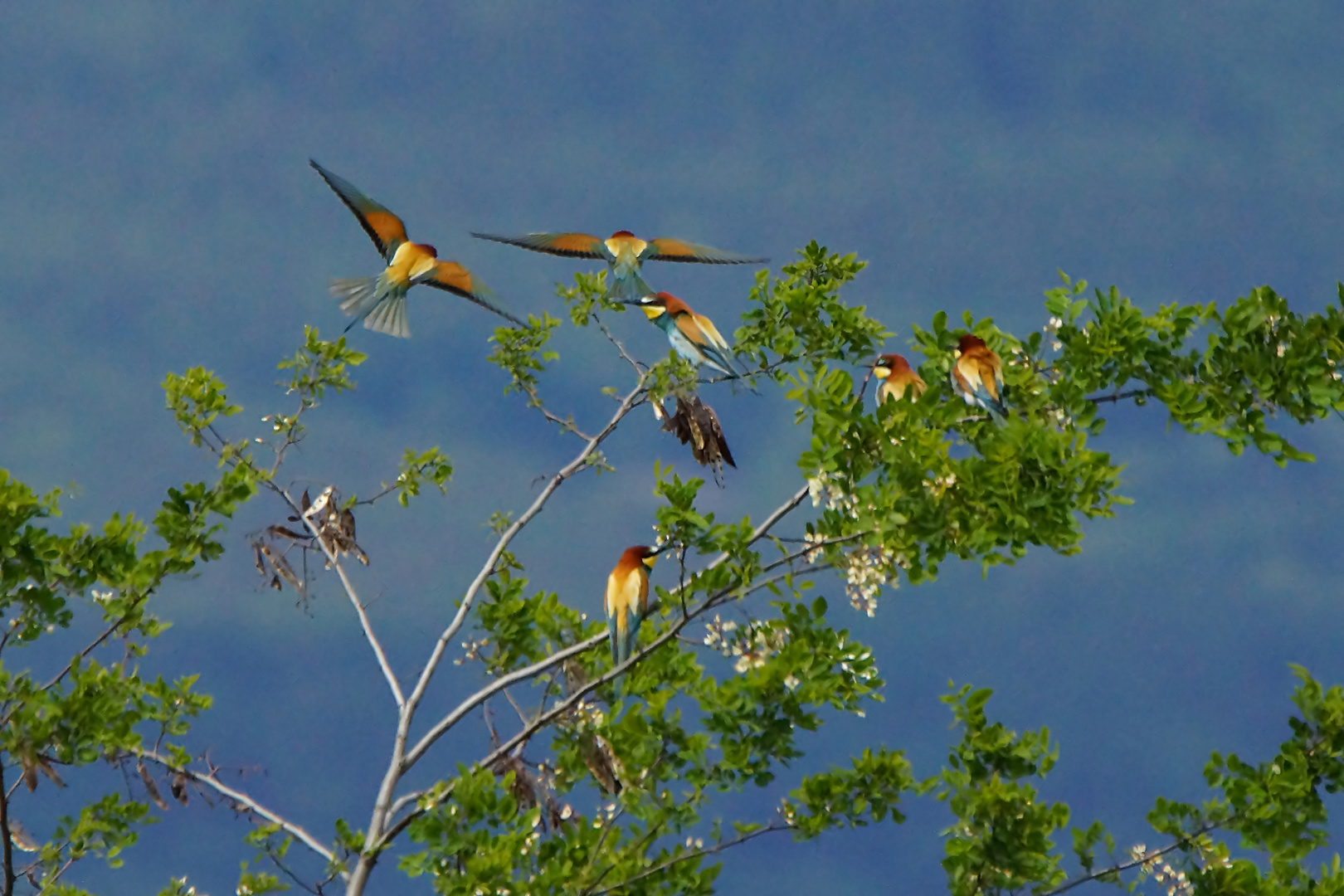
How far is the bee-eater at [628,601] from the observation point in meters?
8.24

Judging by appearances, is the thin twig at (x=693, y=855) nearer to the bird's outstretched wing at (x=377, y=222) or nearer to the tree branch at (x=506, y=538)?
the tree branch at (x=506, y=538)

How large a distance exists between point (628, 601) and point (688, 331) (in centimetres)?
303

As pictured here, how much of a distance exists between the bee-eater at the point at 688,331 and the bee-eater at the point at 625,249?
730mm

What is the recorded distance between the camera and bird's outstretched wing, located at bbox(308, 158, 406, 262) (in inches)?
455

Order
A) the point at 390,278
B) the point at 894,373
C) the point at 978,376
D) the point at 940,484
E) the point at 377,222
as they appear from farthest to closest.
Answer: the point at 377,222 → the point at 390,278 → the point at 894,373 → the point at 978,376 → the point at 940,484

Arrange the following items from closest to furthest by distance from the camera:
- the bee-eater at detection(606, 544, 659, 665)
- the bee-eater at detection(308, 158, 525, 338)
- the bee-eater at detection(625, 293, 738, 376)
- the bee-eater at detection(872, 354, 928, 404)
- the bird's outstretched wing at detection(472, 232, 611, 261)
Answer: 1. the bee-eater at detection(606, 544, 659, 665)
2. the bee-eater at detection(872, 354, 928, 404)
3. the bee-eater at detection(625, 293, 738, 376)
4. the bee-eater at detection(308, 158, 525, 338)
5. the bird's outstretched wing at detection(472, 232, 611, 261)

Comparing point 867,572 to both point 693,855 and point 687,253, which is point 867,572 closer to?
point 693,855

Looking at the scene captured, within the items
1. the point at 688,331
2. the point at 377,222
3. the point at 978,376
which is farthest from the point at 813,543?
the point at 377,222

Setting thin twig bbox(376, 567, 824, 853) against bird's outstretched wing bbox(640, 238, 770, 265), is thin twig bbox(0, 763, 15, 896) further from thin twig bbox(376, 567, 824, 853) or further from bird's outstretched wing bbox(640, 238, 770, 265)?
bird's outstretched wing bbox(640, 238, 770, 265)

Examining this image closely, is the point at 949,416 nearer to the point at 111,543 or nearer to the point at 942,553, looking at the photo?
the point at 942,553

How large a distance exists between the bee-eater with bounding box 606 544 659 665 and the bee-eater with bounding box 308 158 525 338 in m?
2.95

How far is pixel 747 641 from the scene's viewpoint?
7.77m

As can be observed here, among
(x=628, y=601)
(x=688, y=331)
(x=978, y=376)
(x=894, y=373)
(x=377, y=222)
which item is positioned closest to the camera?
(x=978, y=376)

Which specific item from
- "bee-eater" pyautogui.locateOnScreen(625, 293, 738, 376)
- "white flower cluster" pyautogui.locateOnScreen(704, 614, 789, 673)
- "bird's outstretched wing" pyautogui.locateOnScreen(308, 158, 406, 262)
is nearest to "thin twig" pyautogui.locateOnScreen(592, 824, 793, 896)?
"white flower cluster" pyautogui.locateOnScreen(704, 614, 789, 673)
